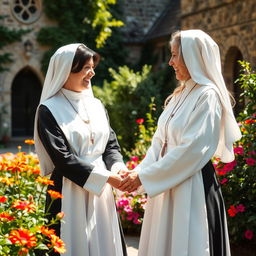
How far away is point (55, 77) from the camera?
3324 millimetres

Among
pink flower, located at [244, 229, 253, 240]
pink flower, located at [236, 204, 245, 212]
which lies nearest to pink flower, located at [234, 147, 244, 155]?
pink flower, located at [236, 204, 245, 212]

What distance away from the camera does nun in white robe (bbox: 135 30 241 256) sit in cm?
297

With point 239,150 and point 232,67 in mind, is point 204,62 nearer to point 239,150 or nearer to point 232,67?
point 239,150

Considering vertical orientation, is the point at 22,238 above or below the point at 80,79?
below

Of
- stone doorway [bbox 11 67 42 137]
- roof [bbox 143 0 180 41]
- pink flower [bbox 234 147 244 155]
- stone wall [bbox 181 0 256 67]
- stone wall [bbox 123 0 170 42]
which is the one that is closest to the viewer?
pink flower [bbox 234 147 244 155]

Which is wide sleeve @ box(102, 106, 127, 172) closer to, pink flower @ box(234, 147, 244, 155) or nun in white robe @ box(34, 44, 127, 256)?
nun in white robe @ box(34, 44, 127, 256)

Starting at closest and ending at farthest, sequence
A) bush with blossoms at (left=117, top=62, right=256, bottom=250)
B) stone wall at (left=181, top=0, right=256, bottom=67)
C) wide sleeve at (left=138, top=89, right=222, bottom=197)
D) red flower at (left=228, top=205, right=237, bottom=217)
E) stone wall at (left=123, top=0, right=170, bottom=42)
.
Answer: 1. wide sleeve at (left=138, top=89, right=222, bottom=197)
2. red flower at (left=228, top=205, right=237, bottom=217)
3. bush with blossoms at (left=117, top=62, right=256, bottom=250)
4. stone wall at (left=181, top=0, right=256, bottom=67)
5. stone wall at (left=123, top=0, right=170, bottom=42)

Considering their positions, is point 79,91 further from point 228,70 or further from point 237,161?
point 228,70

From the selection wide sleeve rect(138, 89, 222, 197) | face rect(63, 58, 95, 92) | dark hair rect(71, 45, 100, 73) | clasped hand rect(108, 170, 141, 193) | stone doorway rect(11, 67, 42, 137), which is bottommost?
stone doorway rect(11, 67, 42, 137)

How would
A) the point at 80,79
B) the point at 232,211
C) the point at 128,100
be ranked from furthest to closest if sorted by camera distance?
the point at 128,100, the point at 232,211, the point at 80,79

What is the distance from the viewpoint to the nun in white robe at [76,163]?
3.19 metres

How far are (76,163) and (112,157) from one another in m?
0.41

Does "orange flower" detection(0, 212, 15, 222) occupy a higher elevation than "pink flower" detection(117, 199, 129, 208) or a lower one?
higher

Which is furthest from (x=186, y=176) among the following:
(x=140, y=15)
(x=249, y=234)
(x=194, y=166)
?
(x=140, y=15)
